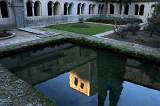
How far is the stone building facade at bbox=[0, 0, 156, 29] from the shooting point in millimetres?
17844

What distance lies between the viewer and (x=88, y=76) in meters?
9.41

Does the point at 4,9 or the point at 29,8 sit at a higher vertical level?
the point at 29,8

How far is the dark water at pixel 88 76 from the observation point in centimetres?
743

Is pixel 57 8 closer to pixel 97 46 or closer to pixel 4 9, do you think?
pixel 4 9

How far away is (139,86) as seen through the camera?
8602mm

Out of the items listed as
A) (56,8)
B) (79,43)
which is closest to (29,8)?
(56,8)

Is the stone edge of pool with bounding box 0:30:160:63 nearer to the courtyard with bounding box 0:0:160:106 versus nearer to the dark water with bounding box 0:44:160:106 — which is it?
the courtyard with bounding box 0:0:160:106

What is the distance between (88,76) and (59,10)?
16.6 m

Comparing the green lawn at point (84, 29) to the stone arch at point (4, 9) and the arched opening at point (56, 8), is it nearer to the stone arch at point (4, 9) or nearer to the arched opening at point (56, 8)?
the arched opening at point (56, 8)

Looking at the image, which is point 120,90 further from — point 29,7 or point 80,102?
point 29,7

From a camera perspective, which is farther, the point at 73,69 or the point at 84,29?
the point at 84,29

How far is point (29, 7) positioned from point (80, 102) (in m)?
16.7

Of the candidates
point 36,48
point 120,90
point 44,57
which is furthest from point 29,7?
point 120,90

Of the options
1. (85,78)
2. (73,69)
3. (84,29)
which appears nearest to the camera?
(85,78)
